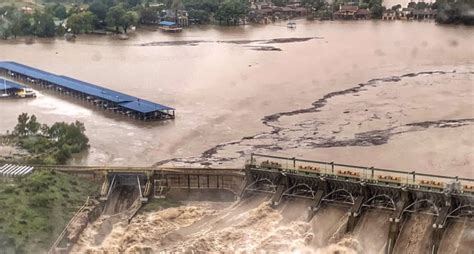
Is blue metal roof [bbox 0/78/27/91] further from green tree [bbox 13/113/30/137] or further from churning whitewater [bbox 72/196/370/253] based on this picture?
churning whitewater [bbox 72/196/370/253]

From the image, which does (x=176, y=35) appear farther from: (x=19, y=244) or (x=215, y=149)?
(x=19, y=244)

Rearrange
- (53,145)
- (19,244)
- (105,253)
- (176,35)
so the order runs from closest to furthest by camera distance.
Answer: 1. (19,244)
2. (105,253)
3. (53,145)
4. (176,35)

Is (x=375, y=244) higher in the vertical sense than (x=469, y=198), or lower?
lower

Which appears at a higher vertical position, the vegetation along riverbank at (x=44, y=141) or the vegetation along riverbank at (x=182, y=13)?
the vegetation along riverbank at (x=182, y=13)

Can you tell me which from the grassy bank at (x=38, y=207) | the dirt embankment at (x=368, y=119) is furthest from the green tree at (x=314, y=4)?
the grassy bank at (x=38, y=207)

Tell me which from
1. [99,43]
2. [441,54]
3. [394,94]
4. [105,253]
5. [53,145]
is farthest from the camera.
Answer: [99,43]

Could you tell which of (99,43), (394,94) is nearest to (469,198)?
(394,94)

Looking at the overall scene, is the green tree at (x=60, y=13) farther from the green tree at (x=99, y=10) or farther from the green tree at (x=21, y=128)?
the green tree at (x=21, y=128)

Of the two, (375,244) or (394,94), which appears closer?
(375,244)
